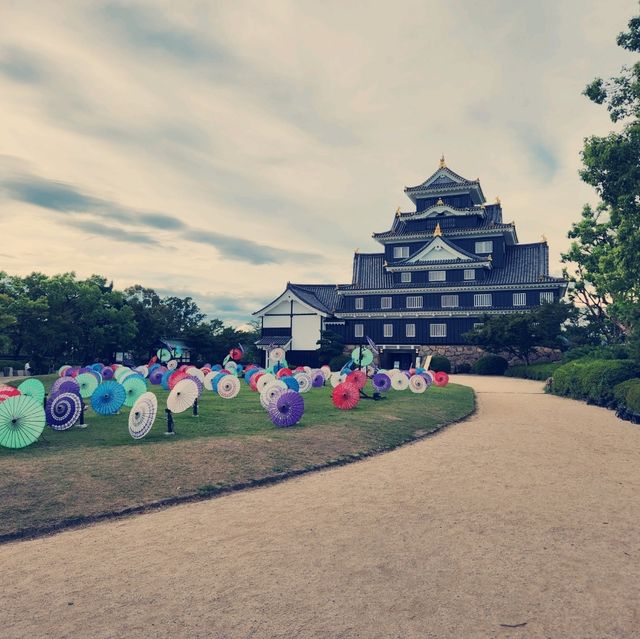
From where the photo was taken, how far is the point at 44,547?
5875 mm

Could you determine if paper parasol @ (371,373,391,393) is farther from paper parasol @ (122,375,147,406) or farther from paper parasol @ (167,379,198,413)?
paper parasol @ (167,379,198,413)

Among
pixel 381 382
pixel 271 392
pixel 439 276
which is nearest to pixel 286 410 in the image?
pixel 271 392

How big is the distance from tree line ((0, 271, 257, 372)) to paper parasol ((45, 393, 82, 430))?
26196 mm

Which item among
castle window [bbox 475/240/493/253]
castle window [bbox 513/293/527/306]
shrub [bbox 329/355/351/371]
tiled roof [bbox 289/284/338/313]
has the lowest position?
shrub [bbox 329/355/351/371]

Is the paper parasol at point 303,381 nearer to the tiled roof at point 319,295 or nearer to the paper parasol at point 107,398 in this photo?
the paper parasol at point 107,398

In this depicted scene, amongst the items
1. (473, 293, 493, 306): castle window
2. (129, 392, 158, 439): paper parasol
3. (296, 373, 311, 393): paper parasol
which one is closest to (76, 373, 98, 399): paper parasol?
(129, 392, 158, 439): paper parasol

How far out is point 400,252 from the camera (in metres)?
52.5

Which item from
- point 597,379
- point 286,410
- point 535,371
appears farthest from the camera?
point 535,371

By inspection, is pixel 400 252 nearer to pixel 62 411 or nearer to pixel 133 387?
pixel 133 387

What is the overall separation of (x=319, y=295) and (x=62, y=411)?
4329cm

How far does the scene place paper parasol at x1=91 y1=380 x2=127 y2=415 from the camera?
46.9ft

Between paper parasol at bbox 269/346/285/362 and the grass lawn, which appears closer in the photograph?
the grass lawn

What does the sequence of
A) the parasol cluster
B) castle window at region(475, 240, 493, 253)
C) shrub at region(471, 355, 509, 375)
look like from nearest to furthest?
the parasol cluster → shrub at region(471, 355, 509, 375) → castle window at region(475, 240, 493, 253)

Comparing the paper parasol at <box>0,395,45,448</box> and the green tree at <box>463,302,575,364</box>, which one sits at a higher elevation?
the green tree at <box>463,302,575,364</box>
